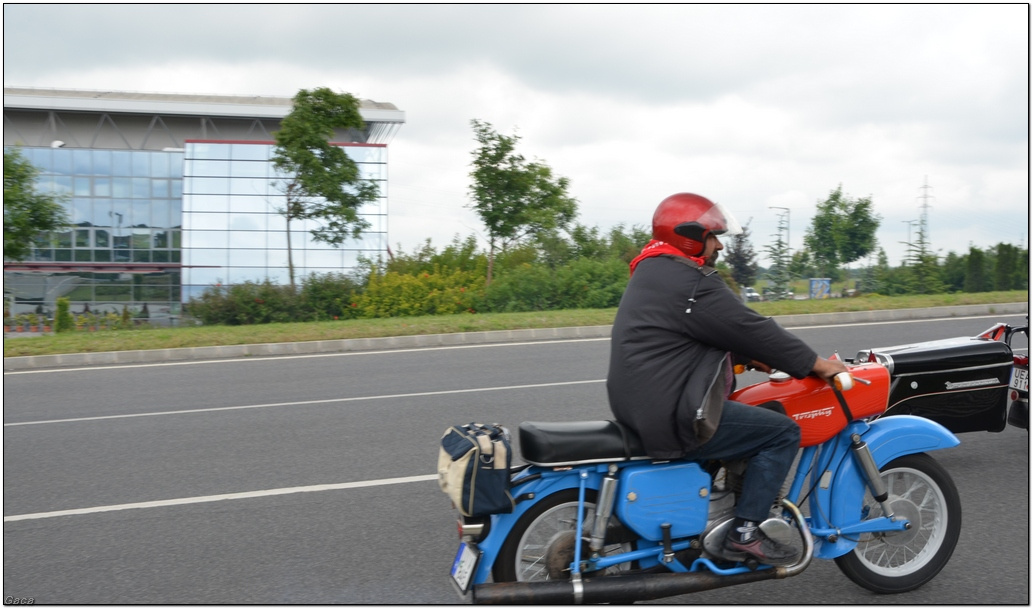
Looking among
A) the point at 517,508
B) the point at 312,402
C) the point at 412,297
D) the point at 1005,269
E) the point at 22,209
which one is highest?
the point at 22,209

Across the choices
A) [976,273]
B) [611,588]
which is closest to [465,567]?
[611,588]

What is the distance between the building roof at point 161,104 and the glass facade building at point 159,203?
7 cm

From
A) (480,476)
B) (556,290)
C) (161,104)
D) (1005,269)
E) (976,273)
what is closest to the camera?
(480,476)

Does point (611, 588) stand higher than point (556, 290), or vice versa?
point (556, 290)

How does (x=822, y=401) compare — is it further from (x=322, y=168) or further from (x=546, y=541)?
(x=322, y=168)

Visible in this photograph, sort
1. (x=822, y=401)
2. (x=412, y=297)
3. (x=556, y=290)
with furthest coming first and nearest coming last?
(x=412, y=297) < (x=556, y=290) < (x=822, y=401)

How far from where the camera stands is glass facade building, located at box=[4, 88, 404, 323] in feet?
131

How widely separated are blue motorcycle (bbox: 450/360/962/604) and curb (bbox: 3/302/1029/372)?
36.4 feet

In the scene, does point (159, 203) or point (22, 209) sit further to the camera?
point (159, 203)

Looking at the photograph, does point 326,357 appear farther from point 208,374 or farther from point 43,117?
point 43,117

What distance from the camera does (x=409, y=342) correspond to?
49.2 ft

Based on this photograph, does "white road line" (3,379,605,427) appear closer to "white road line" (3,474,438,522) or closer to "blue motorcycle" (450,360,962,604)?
"white road line" (3,474,438,522)

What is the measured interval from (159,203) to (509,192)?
2855cm

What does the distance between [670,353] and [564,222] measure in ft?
69.8
